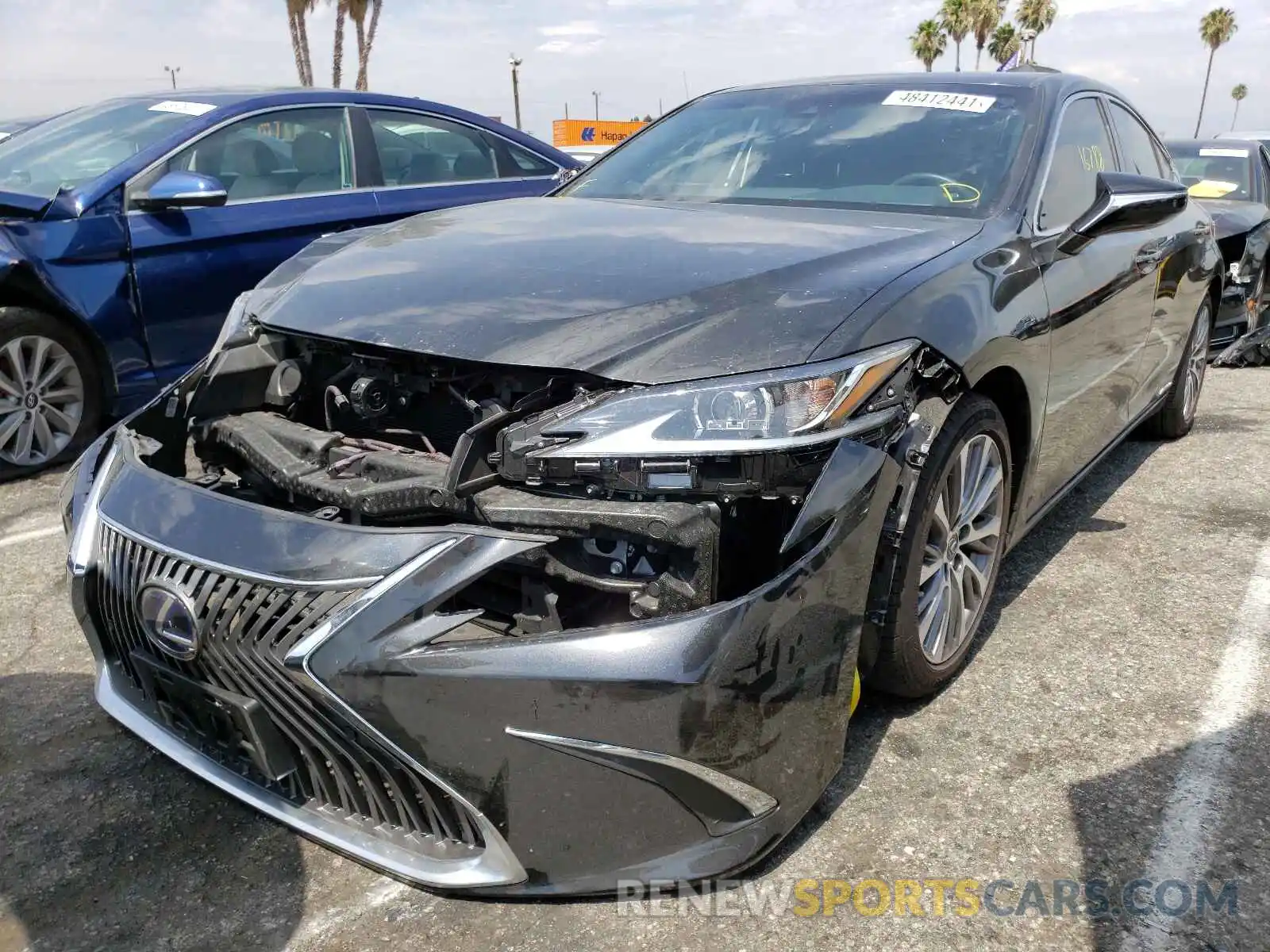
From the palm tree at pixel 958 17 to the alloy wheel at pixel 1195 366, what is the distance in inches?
1918

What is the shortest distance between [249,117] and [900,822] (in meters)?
4.27

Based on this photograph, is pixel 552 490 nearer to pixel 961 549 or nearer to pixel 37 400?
pixel 961 549

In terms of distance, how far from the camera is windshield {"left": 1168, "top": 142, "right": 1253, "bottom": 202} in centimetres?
761

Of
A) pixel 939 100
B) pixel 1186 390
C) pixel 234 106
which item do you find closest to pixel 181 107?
pixel 234 106

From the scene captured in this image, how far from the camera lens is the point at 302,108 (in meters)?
5.07

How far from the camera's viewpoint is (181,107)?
193 inches

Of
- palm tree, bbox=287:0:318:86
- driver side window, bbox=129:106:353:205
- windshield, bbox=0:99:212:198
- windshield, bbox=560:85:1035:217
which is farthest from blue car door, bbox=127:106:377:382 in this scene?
palm tree, bbox=287:0:318:86

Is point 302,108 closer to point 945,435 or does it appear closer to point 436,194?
point 436,194

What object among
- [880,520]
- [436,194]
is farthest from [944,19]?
[880,520]

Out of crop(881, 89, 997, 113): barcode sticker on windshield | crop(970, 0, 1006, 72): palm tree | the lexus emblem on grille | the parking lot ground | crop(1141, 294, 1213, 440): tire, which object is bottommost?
the parking lot ground

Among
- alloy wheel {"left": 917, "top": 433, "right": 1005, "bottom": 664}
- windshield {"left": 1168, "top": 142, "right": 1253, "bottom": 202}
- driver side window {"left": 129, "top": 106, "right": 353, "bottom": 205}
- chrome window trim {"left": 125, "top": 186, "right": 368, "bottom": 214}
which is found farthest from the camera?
windshield {"left": 1168, "top": 142, "right": 1253, "bottom": 202}

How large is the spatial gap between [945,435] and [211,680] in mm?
1612

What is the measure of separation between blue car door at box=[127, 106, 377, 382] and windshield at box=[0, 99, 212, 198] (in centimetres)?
24

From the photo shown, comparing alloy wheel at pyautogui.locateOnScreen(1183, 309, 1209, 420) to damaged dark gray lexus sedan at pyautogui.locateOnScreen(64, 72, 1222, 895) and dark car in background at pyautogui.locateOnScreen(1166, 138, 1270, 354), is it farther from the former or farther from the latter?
damaged dark gray lexus sedan at pyautogui.locateOnScreen(64, 72, 1222, 895)
